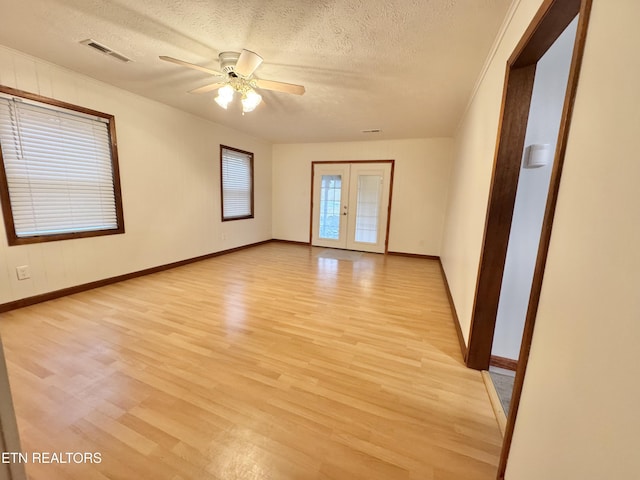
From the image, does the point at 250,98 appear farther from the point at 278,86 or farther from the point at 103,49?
the point at 103,49

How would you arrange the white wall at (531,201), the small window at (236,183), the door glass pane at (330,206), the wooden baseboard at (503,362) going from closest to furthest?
1. the white wall at (531,201)
2. the wooden baseboard at (503,362)
3. the small window at (236,183)
4. the door glass pane at (330,206)

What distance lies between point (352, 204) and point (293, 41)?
3.93 metres

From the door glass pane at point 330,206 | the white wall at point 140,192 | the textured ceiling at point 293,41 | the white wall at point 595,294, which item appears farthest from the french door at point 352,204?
the white wall at point 595,294

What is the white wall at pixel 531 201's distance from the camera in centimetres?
163

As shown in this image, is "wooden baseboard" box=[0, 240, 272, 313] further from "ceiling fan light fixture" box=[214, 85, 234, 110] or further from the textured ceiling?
"ceiling fan light fixture" box=[214, 85, 234, 110]

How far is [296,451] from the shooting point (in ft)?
4.12

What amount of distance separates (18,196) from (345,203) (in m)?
4.85

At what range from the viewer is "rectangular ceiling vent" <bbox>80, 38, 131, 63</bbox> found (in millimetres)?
2172

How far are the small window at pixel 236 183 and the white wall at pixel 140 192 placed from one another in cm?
16

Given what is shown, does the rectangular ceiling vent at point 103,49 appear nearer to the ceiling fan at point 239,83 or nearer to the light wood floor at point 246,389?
the ceiling fan at point 239,83

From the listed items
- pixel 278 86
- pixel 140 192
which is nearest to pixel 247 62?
pixel 278 86

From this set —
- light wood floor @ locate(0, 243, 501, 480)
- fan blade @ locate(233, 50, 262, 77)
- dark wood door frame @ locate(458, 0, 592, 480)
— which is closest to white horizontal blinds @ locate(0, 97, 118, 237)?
light wood floor @ locate(0, 243, 501, 480)

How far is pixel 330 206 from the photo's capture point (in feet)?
19.7

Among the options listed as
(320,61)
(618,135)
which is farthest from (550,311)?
(320,61)
